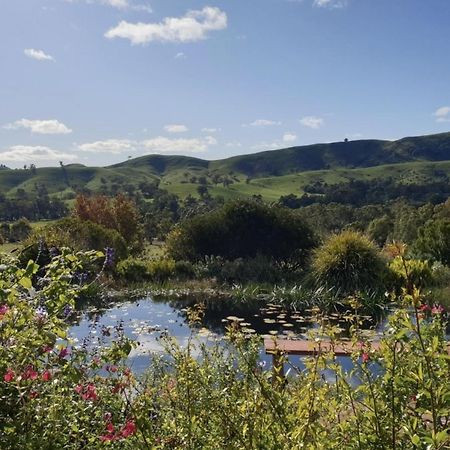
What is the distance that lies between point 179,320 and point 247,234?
7.28 meters

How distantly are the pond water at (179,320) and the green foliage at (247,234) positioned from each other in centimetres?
437

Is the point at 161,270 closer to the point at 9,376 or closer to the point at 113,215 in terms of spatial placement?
the point at 113,215

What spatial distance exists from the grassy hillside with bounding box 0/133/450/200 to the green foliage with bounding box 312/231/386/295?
82.7m

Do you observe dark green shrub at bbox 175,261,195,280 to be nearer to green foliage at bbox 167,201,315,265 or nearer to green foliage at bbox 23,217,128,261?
green foliage at bbox 167,201,315,265

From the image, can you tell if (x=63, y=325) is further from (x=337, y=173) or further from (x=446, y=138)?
(x=446, y=138)

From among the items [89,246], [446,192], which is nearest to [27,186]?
[446,192]

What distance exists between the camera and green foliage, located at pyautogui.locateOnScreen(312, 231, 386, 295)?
51.4ft

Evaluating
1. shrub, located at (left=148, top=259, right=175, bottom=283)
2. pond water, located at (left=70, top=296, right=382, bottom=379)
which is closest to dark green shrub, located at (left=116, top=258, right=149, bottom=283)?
shrub, located at (left=148, top=259, right=175, bottom=283)

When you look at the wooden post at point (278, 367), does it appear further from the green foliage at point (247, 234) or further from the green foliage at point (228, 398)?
the green foliage at point (247, 234)

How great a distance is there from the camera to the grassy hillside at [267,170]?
376ft

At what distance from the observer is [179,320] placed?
43.3ft

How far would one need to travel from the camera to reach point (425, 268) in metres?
15.8

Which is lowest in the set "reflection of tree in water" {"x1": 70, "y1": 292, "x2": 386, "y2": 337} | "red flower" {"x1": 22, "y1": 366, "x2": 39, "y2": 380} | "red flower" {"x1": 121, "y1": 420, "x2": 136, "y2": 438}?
"reflection of tree in water" {"x1": 70, "y1": 292, "x2": 386, "y2": 337}

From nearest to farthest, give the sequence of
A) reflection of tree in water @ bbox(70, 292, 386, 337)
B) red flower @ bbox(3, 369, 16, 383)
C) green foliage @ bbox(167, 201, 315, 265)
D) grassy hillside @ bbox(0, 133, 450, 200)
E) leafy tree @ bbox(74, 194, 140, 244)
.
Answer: red flower @ bbox(3, 369, 16, 383), reflection of tree in water @ bbox(70, 292, 386, 337), green foliage @ bbox(167, 201, 315, 265), leafy tree @ bbox(74, 194, 140, 244), grassy hillside @ bbox(0, 133, 450, 200)
